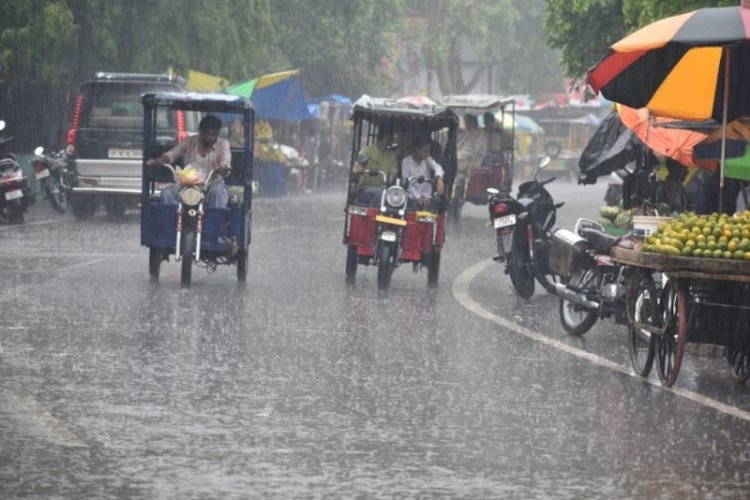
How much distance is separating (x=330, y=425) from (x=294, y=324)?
459 cm

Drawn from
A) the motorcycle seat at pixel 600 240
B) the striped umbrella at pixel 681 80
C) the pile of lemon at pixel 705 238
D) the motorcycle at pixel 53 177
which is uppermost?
the striped umbrella at pixel 681 80

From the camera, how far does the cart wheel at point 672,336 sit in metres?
10.3

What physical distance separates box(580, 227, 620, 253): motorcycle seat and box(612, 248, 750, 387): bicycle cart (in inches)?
86.4

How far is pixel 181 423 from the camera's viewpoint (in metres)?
8.56

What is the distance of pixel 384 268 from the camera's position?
55.0ft

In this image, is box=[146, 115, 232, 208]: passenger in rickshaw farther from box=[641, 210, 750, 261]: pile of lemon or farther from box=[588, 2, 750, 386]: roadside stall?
box=[641, 210, 750, 261]: pile of lemon

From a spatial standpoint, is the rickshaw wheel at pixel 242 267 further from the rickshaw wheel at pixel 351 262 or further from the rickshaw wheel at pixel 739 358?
the rickshaw wheel at pixel 739 358

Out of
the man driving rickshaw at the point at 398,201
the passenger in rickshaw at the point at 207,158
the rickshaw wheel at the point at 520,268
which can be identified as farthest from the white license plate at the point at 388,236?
the passenger in rickshaw at the point at 207,158

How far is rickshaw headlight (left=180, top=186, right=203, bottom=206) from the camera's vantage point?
52.9ft

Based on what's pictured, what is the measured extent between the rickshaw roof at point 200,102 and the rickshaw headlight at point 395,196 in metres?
1.70

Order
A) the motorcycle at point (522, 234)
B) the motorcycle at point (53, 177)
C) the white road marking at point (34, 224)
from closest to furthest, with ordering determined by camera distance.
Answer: the motorcycle at point (522, 234) < the white road marking at point (34, 224) < the motorcycle at point (53, 177)

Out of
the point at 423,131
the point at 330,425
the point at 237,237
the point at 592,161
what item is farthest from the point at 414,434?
the point at 592,161

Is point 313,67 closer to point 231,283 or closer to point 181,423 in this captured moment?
point 231,283

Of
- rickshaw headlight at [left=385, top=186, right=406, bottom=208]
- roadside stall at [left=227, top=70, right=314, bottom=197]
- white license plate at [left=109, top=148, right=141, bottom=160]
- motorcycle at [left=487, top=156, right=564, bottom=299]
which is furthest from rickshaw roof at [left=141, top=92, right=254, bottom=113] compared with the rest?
roadside stall at [left=227, top=70, right=314, bottom=197]
